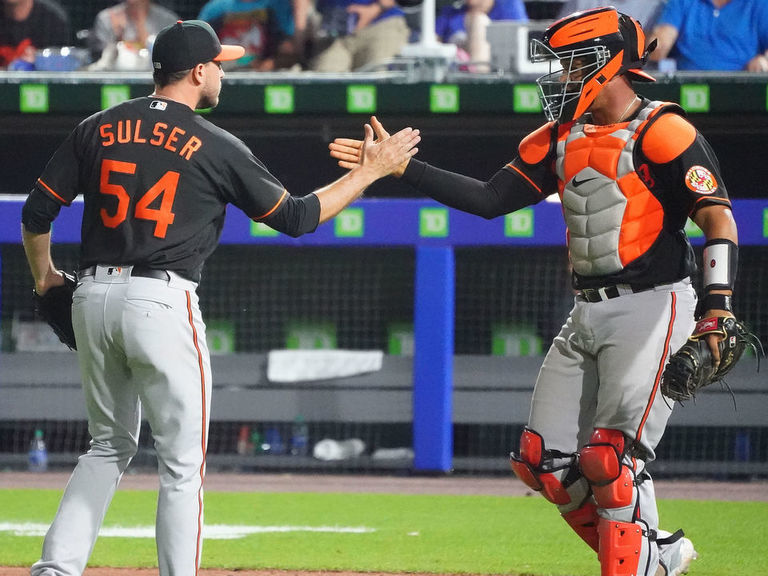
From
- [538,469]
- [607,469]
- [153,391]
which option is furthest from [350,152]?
[607,469]

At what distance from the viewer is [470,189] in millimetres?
3846

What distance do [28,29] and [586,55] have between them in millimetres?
5353

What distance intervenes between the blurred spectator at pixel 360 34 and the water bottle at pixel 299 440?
2255mm

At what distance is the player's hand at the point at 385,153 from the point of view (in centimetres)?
374

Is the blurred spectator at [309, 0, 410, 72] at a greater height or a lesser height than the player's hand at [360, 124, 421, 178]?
greater

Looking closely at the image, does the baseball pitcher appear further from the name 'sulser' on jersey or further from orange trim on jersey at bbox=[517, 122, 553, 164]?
orange trim on jersey at bbox=[517, 122, 553, 164]

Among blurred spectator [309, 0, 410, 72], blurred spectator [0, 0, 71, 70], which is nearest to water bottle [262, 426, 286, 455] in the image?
blurred spectator [309, 0, 410, 72]

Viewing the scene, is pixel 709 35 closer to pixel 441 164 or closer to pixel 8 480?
pixel 441 164

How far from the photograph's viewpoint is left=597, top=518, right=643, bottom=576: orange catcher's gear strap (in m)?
3.44

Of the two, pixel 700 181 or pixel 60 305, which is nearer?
pixel 700 181

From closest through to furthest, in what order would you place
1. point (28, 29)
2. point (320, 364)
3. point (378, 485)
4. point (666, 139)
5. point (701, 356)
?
point (701, 356) < point (666, 139) < point (378, 485) < point (320, 364) < point (28, 29)

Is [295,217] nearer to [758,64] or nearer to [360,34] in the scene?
[360,34]

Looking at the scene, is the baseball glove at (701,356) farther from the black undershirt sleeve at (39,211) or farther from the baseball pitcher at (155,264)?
the black undershirt sleeve at (39,211)

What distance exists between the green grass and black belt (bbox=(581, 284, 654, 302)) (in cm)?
131
